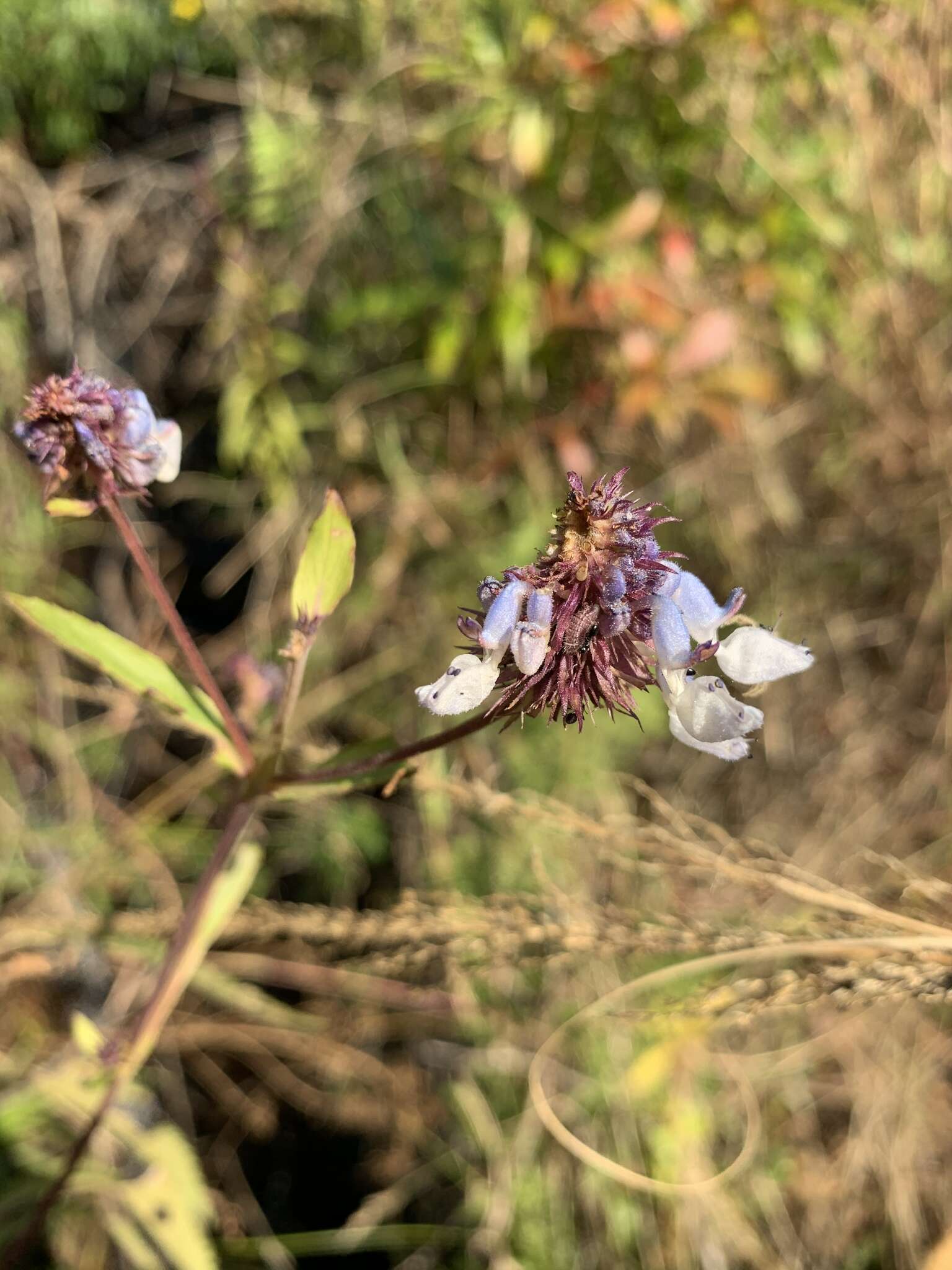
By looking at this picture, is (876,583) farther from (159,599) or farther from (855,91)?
(159,599)

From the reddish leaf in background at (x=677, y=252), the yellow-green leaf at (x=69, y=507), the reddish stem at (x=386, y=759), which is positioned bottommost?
the reddish stem at (x=386, y=759)

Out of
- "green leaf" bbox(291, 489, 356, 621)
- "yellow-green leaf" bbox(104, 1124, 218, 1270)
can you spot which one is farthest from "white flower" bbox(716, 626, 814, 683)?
"yellow-green leaf" bbox(104, 1124, 218, 1270)

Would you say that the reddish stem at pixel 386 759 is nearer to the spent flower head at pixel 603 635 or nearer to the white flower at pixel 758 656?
the spent flower head at pixel 603 635

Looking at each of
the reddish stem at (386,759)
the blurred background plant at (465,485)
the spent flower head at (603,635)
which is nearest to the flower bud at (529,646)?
the spent flower head at (603,635)

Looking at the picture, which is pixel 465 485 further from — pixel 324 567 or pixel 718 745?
pixel 718 745

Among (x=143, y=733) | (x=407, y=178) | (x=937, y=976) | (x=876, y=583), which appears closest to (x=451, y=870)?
(x=143, y=733)

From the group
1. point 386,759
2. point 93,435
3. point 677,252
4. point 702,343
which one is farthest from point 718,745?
point 677,252

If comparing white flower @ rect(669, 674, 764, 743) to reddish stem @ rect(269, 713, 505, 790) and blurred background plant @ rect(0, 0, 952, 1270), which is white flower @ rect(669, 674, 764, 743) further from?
blurred background plant @ rect(0, 0, 952, 1270)
